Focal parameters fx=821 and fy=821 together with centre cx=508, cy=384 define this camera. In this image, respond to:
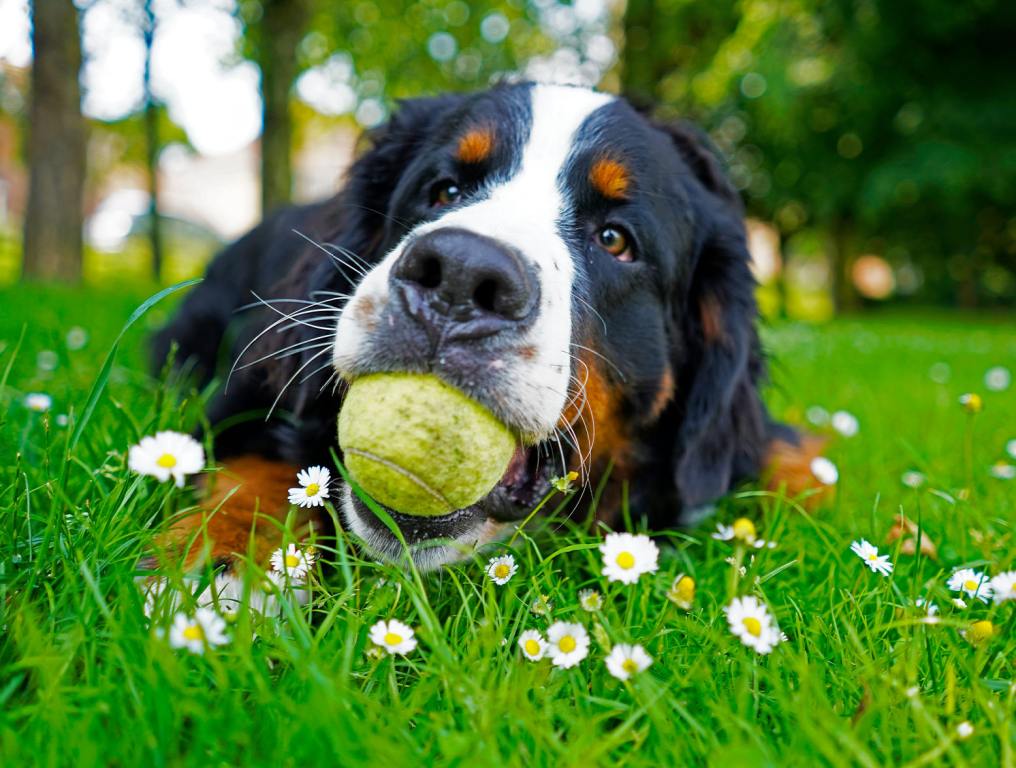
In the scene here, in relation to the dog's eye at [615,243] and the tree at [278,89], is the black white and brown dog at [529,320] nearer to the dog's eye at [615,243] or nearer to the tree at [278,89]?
the dog's eye at [615,243]

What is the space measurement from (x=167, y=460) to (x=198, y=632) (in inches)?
14.2

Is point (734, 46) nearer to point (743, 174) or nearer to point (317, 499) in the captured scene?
point (743, 174)

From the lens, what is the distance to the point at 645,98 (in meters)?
3.36

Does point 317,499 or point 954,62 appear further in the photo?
point 954,62

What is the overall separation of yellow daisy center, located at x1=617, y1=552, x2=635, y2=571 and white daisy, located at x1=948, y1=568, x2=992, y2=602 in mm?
798

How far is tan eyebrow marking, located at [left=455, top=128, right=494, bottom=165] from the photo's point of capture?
2.54 m

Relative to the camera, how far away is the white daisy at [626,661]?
131 centimetres

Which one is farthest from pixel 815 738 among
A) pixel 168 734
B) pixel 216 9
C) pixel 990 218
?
pixel 990 218

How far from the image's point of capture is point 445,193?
2680 mm

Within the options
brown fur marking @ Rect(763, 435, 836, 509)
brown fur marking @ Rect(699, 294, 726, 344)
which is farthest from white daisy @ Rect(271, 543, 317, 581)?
brown fur marking @ Rect(763, 435, 836, 509)

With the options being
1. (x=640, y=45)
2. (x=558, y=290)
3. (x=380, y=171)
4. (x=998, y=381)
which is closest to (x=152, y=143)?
(x=640, y=45)

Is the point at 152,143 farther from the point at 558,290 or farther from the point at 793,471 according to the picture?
the point at 558,290

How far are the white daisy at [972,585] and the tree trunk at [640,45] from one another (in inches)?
701

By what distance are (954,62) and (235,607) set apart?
891 inches
